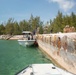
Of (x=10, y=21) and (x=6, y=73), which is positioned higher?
(x=10, y=21)

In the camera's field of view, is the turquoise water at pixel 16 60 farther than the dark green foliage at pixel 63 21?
No

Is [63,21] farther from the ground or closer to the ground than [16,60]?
farther from the ground

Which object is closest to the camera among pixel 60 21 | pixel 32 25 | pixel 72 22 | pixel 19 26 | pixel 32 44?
pixel 32 44

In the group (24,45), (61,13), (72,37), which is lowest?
(24,45)

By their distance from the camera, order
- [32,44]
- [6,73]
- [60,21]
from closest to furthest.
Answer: [6,73] → [32,44] → [60,21]

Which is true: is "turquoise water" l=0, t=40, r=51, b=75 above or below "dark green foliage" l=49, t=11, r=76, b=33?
below

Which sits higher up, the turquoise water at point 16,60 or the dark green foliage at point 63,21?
the dark green foliage at point 63,21

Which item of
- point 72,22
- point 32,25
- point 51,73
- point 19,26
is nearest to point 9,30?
point 19,26

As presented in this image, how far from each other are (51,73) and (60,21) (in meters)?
59.6

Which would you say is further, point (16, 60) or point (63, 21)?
point (63, 21)

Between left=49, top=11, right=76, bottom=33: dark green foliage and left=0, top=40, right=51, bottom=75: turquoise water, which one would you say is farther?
left=49, top=11, right=76, bottom=33: dark green foliage

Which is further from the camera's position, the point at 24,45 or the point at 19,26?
the point at 19,26

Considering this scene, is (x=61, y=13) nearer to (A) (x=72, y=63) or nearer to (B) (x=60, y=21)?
(B) (x=60, y=21)

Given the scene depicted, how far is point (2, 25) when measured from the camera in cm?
13250
